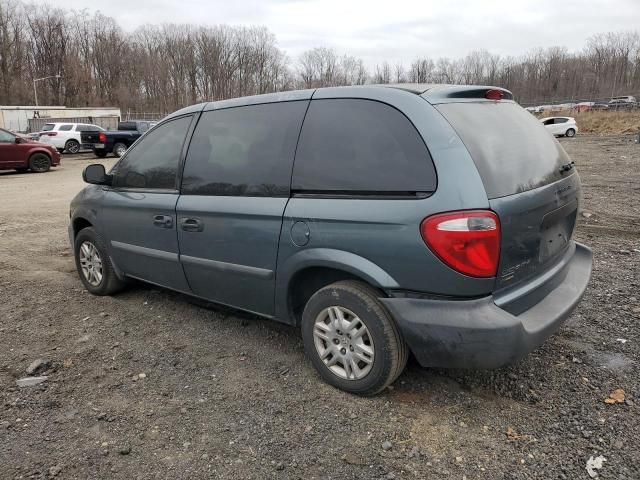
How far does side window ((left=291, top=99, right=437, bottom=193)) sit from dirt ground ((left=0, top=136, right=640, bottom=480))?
1.25 m

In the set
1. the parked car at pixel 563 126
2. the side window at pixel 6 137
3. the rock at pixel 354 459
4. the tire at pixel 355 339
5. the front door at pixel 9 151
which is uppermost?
the parked car at pixel 563 126

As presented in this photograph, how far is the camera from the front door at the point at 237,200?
307cm

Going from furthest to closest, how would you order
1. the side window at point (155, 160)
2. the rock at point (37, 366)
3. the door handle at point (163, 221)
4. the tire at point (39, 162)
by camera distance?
1. the tire at point (39, 162)
2. the side window at point (155, 160)
3. the door handle at point (163, 221)
4. the rock at point (37, 366)

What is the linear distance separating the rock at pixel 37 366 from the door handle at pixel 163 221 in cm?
122

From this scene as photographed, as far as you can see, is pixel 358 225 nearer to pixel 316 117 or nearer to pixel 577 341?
pixel 316 117

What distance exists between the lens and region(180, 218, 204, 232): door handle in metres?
3.44

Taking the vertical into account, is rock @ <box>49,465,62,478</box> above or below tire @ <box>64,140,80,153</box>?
below

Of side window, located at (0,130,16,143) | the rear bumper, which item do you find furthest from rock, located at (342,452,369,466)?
side window, located at (0,130,16,143)

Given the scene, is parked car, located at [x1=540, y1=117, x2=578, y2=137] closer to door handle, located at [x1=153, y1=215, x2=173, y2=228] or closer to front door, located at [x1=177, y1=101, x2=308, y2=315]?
front door, located at [x1=177, y1=101, x2=308, y2=315]

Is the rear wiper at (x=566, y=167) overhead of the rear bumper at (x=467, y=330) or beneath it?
overhead

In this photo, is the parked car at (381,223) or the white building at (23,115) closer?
the parked car at (381,223)

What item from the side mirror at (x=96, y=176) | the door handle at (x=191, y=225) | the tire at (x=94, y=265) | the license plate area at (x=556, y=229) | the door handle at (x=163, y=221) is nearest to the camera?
the license plate area at (x=556, y=229)

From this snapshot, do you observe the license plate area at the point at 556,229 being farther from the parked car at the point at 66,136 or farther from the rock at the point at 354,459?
the parked car at the point at 66,136

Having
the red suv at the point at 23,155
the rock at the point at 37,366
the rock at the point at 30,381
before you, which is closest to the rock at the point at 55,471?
the rock at the point at 30,381
